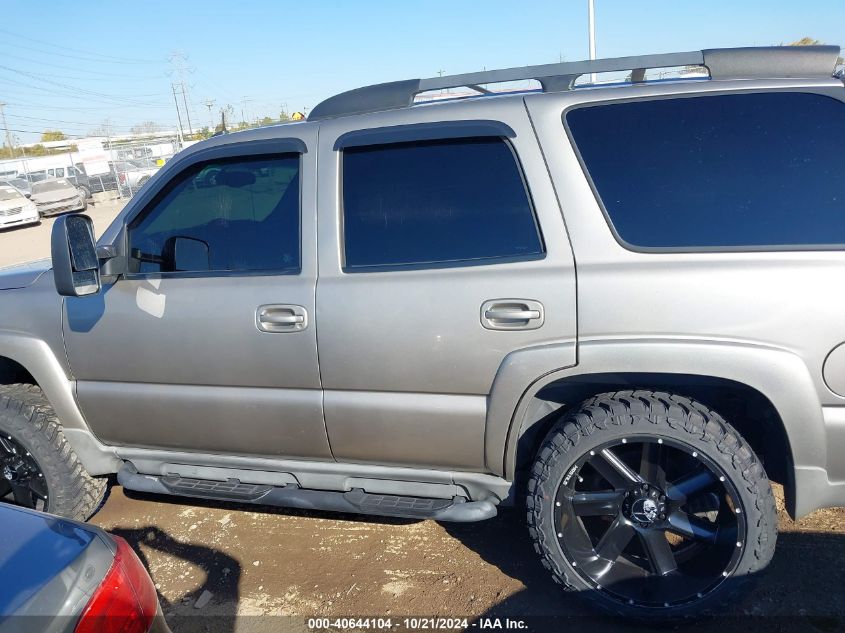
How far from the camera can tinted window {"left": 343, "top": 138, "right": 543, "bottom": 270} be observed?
95.0 inches

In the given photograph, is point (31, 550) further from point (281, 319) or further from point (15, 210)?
point (15, 210)

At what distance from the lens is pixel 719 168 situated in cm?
222

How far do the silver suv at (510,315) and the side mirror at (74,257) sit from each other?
11mm

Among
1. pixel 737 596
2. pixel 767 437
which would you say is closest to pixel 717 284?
pixel 767 437

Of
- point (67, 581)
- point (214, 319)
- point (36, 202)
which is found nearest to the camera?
point (67, 581)

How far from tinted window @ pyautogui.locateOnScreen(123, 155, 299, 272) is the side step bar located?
1.02 m

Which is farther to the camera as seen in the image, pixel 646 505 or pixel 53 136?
pixel 53 136

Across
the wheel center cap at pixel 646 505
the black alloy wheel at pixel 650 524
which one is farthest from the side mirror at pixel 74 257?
the wheel center cap at pixel 646 505

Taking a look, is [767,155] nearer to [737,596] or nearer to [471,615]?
[737,596]

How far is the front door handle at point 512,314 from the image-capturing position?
2287mm

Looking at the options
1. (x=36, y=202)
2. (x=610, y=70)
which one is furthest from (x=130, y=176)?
(x=610, y=70)

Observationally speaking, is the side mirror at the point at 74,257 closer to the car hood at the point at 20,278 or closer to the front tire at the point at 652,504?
the car hood at the point at 20,278

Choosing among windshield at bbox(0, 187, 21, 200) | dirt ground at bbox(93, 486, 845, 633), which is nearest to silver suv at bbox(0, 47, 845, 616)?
dirt ground at bbox(93, 486, 845, 633)

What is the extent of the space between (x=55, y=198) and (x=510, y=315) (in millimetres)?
24249
